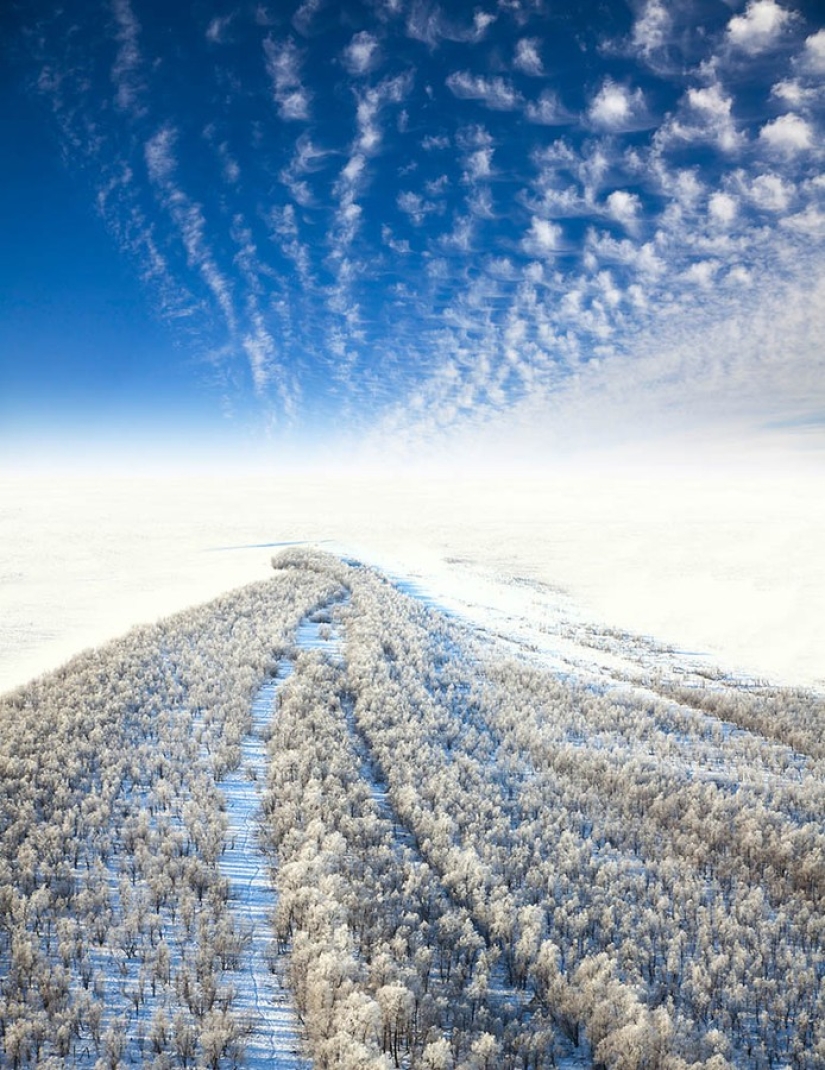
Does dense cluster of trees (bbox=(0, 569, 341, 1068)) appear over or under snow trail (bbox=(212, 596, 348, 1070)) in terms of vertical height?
over

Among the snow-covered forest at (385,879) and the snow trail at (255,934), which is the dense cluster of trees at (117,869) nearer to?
the snow-covered forest at (385,879)

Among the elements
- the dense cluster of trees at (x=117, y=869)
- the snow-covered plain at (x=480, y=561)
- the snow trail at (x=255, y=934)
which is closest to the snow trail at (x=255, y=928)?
the snow trail at (x=255, y=934)

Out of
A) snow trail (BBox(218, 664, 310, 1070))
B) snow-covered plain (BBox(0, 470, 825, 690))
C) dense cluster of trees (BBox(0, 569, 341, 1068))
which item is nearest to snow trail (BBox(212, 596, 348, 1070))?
snow trail (BBox(218, 664, 310, 1070))

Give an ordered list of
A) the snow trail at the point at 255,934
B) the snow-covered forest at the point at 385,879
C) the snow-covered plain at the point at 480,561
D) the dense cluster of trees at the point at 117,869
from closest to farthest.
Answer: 1. the dense cluster of trees at the point at 117,869
2. the snow trail at the point at 255,934
3. the snow-covered forest at the point at 385,879
4. the snow-covered plain at the point at 480,561

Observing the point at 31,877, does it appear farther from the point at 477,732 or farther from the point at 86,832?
the point at 477,732

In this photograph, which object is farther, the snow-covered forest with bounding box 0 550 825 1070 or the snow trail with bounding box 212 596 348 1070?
the snow-covered forest with bounding box 0 550 825 1070

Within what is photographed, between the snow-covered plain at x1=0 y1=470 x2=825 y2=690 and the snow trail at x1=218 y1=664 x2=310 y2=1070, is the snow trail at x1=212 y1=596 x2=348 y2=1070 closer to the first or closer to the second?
the snow trail at x1=218 y1=664 x2=310 y2=1070

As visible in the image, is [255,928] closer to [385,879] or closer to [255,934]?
[255,934]
